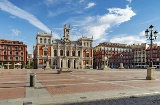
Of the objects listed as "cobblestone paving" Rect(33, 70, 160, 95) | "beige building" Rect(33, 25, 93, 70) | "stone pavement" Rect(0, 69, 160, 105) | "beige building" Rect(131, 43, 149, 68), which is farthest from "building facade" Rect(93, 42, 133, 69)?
"stone pavement" Rect(0, 69, 160, 105)

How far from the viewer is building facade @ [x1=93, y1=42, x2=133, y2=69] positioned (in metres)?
102

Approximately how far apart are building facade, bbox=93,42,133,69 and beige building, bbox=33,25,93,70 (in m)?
17.3

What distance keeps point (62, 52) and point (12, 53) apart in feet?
70.4

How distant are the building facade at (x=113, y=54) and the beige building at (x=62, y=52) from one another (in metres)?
17.3

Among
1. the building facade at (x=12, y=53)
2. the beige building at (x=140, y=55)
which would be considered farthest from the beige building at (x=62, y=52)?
the beige building at (x=140, y=55)

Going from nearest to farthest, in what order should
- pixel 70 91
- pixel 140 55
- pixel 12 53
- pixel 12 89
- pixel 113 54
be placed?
1. pixel 70 91
2. pixel 12 89
3. pixel 12 53
4. pixel 113 54
5. pixel 140 55

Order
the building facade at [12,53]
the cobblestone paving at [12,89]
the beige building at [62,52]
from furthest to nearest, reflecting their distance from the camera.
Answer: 1. the building facade at [12,53]
2. the beige building at [62,52]
3. the cobblestone paving at [12,89]

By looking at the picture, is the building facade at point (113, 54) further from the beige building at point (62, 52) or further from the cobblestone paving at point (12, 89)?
the cobblestone paving at point (12, 89)

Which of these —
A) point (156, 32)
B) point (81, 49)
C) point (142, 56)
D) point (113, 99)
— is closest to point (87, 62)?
point (81, 49)

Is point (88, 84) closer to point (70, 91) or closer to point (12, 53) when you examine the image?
point (70, 91)

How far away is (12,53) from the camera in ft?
260

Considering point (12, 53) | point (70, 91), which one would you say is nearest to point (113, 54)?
point (12, 53)

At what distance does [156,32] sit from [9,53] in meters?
70.4

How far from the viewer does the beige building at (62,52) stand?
75188 millimetres
